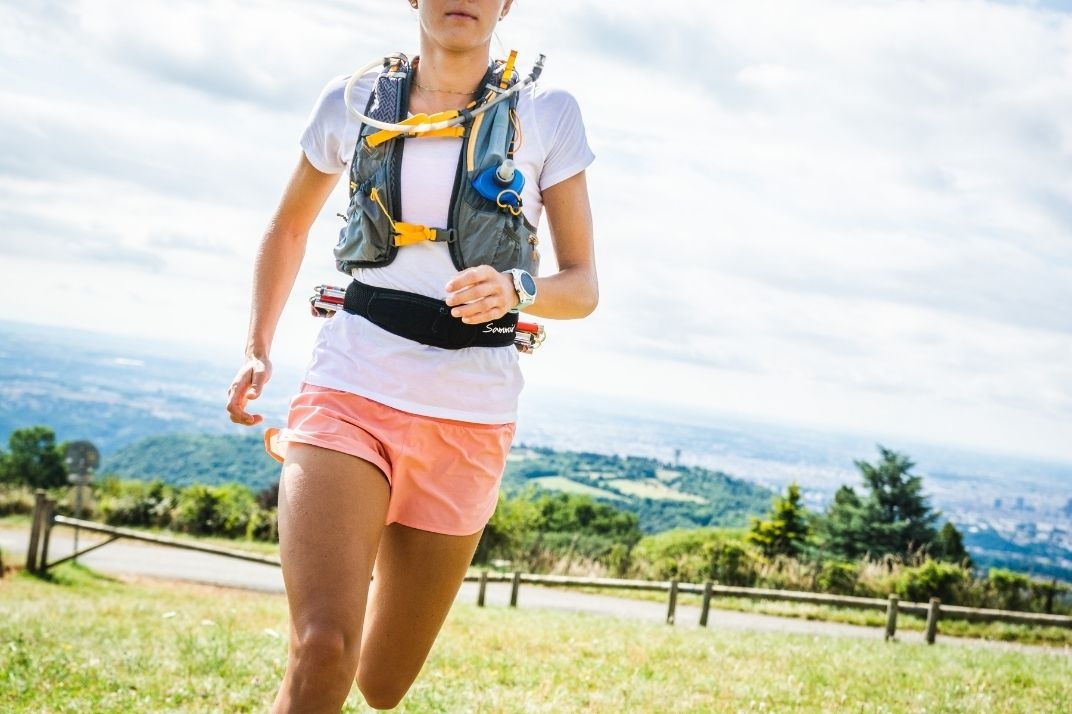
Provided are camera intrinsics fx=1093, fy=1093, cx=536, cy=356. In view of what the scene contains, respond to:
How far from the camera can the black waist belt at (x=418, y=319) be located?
300 cm

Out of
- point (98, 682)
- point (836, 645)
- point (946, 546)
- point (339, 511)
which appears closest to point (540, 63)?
point (339, 511)

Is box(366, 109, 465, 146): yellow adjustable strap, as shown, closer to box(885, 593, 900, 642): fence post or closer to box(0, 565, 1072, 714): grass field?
box(0, 565, 1072, 714): grass field

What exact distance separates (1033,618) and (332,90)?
17494 mm

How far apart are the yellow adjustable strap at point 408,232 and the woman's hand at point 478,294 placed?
1.27 feet

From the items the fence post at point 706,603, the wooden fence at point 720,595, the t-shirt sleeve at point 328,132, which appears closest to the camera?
the t-shirt sleeve at point 328,132

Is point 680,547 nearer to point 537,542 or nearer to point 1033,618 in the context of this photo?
point 537,542

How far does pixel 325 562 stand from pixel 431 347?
2.19 feet

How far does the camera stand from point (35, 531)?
20781 mm

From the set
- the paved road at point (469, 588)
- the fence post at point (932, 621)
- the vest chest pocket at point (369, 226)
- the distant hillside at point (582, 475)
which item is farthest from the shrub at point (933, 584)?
the distant hillside at point (582, 475)

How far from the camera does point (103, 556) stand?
26172mm

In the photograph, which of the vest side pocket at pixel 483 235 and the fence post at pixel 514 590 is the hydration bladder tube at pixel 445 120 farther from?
the fence post at pixel 514 590

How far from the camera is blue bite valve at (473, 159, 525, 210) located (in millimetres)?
3016

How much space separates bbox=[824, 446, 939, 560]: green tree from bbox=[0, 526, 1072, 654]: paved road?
50.5 ft

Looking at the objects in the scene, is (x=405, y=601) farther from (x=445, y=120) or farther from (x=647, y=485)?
(x=647, y=485)
